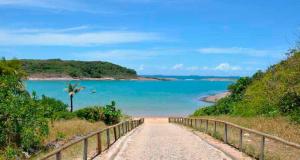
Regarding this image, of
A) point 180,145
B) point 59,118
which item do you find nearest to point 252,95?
point 59,118

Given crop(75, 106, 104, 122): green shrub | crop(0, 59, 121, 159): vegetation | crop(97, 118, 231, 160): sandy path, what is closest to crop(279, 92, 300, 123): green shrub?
crop(97, 118, 231, 160): sandy path

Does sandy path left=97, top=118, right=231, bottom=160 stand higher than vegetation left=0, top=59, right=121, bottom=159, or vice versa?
vegetation left=0, top=59, right=121, bottom=159

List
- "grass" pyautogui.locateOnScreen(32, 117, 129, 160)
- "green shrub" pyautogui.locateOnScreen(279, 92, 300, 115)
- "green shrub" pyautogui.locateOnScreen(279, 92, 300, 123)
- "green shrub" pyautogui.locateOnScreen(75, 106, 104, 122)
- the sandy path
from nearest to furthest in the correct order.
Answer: "grass" pyautogui.locateOnScreen(32, 117, 129, 160)
the sandy path
"green shrub" pyautogui.locateOnScreen(279, 92, 300, 123)
"green shrub" pyautogui.locateOnScreen(279, 92, 300, 115)
"green shrub" pyautogui.locateOnScreen(75, 106, 104, 122)

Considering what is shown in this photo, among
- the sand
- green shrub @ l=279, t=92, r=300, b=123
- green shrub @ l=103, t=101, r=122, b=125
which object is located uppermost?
green shrub @ l=279, t=92, r=300, b=123

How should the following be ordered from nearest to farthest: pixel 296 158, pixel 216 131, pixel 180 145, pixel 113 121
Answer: pixel 296 158 → pixel 180 145 → pixel 216 131 → pixel 113 121

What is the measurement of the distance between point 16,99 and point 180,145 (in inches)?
274

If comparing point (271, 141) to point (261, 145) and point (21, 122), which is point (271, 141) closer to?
point (261, 145)

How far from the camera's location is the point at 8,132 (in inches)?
800

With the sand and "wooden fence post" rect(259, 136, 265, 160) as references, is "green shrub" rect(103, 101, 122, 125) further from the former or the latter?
"wooden fence post" rect(259, 136, 265, 160)

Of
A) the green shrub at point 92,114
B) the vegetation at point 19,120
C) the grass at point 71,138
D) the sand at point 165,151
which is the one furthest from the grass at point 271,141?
the green shrub at point 92,114

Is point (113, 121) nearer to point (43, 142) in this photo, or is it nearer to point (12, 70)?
point (12, 70)

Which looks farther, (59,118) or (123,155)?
(59,118)

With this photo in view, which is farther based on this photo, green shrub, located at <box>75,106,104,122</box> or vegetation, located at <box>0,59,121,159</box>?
green shrub, located at <box>75,106,104,122</box>

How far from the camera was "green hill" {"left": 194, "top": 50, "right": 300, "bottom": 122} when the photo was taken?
1214 inches
